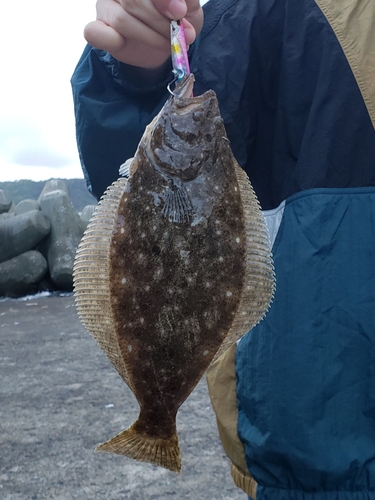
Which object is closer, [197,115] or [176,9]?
[176,9]

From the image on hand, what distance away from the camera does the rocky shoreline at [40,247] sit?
9984 millimetres

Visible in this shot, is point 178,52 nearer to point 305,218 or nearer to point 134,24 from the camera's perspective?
point 134,24

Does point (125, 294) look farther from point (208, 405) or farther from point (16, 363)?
point (16, 363)

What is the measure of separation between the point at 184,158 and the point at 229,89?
535 mm

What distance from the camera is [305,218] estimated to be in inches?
58.8

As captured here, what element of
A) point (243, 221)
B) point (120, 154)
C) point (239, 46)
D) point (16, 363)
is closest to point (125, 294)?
point (243, 221)

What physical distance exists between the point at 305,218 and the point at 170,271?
581mm

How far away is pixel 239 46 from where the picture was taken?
5.25 feet

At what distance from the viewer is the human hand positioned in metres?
1.08

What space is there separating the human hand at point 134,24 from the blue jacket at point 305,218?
236mm

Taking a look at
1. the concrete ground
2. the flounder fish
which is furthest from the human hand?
the concrete ground

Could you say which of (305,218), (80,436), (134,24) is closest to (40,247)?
(80,436)

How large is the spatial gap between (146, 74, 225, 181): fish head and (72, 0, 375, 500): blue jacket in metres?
0.30

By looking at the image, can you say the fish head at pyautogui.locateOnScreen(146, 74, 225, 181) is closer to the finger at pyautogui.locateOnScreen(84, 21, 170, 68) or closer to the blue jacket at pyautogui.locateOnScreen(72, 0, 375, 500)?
the finger at pyautogui.locateOnScreen(84, 21, 170, 68)
